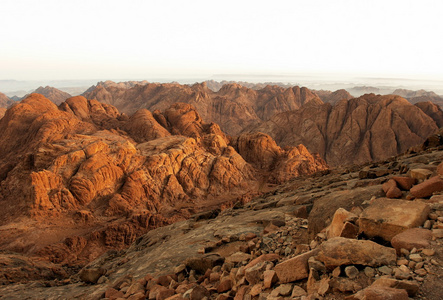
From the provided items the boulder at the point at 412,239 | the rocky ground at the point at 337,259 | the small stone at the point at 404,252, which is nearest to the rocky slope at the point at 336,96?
the rocky ground at the point at 337,259

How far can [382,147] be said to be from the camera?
179 feet

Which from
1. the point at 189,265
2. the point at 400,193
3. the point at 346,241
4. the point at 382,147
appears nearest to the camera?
the point at 346,241

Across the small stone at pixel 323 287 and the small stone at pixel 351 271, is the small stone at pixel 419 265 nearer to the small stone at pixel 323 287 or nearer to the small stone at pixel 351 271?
the small stone at pixel 351 271

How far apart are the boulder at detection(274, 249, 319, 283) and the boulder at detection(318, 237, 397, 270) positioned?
21 centimetres

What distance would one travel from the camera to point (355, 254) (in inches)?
136

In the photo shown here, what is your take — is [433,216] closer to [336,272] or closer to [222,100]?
[336,272]

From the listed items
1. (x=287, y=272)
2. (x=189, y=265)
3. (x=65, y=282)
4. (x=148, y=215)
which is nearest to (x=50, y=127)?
(x=148, y=215)

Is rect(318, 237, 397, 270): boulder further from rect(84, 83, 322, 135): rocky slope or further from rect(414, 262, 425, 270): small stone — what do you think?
rect(84, 83, 322, 135): rocky slope

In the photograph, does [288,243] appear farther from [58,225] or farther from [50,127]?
[50,127]

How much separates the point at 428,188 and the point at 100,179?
2690cm

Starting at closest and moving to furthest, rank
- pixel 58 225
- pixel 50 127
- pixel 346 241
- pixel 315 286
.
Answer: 1. pixel 315 286
2. pixel 346 241
3. pixel 58 225
4. pixel 50 127

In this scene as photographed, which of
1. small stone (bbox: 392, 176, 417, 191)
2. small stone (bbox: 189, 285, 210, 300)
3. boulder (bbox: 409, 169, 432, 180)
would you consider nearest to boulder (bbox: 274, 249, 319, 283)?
small stone (bbox: 189, 285, 210, 300)

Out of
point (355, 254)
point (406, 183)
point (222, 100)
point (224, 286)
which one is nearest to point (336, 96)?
point (222, 100)

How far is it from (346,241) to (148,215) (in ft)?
74.2
